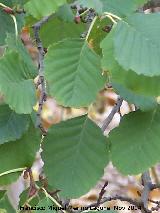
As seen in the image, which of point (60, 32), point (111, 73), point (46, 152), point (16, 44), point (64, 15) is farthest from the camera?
point (60, 32)

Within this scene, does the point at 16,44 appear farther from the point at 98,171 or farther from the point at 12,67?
the point at 98,171

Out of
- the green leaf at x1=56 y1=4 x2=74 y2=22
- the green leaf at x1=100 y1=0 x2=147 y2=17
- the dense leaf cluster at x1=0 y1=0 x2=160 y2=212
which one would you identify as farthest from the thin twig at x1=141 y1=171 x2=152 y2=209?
the green leaf at x1=100 y1=0 x2=147 y2=17

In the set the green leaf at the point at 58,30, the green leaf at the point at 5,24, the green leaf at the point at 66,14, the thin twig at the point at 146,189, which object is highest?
the green leaf at the point at 66,14

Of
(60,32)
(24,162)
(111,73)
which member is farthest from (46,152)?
(60,32)

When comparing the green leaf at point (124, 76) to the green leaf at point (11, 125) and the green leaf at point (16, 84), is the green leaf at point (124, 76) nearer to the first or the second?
the green leaf at point (16, 84)

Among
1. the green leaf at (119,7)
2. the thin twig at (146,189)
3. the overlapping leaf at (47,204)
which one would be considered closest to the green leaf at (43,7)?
the green leaf at (119,7)

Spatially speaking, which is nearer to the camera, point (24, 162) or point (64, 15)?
point (24, 162)
